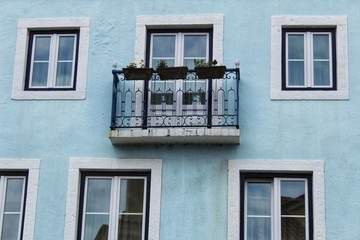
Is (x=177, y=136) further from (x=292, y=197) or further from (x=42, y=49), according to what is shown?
(x=42, y=49)

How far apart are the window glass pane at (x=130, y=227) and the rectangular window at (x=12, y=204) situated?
1.83m

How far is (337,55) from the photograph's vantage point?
50.1 ft

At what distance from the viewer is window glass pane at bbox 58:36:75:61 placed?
15898 millimetres

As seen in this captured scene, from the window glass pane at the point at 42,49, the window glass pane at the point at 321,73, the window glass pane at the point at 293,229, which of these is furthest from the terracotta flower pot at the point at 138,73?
the window glass pane at the point at 293,229

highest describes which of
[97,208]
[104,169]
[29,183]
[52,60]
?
[52,60]

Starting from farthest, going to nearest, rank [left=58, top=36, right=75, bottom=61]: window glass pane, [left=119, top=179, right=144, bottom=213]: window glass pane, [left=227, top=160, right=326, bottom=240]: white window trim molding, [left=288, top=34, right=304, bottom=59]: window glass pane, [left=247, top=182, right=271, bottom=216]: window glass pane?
1. [left=58, top=36, right=75, bottom=61]: window glass pane
2. [left=288, top=34, right=304, bottom=59]: window glass pane
3. [left=119, top=179, right=144, bottom=213]: window glass pane
4. [left=247, top=182, right=271, bottom=216]: window glass pane
5. [left=227, top=160, right=326, bottom=240]: white window trim molding

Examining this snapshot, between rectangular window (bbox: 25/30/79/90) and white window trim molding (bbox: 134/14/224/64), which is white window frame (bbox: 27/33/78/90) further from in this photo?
white window trim molding (bbox: 134/14/224/64)

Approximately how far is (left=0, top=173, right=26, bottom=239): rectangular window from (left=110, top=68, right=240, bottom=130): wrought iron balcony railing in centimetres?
208

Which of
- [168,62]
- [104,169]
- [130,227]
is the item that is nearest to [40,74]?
[104,169]

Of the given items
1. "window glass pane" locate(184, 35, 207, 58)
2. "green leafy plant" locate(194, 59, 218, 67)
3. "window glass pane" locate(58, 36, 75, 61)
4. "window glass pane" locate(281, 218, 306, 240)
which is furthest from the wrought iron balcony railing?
"window glass pane" locate(281, 218, 306, 240)

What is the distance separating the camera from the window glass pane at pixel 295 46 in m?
15.5

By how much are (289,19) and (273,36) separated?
0.45 meters

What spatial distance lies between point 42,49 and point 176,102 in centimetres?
292

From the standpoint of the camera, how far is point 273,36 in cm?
1547
